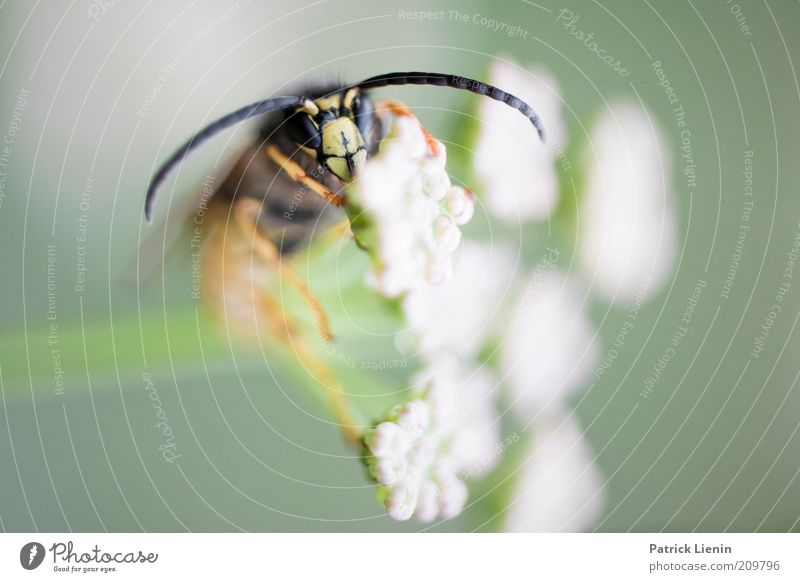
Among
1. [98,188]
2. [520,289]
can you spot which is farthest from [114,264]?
[520,289]

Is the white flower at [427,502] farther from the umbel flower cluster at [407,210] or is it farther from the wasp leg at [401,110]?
the wasp leg at [401,110]

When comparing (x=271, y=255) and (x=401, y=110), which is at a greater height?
(x=401, y=110)

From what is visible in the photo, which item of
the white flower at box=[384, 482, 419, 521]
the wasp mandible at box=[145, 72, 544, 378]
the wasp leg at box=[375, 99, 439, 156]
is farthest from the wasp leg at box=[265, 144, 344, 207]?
the white flower at box=[384, 482, 419, 521]

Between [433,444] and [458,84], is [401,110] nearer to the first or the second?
[458,84]

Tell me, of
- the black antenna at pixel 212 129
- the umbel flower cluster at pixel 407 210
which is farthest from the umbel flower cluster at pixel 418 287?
the black antenna at pixel 212 129

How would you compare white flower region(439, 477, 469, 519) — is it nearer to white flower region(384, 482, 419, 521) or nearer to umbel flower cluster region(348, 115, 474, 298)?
white flower region(384, 482, 419, 521)

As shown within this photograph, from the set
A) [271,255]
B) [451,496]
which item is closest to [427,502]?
[451,496]
